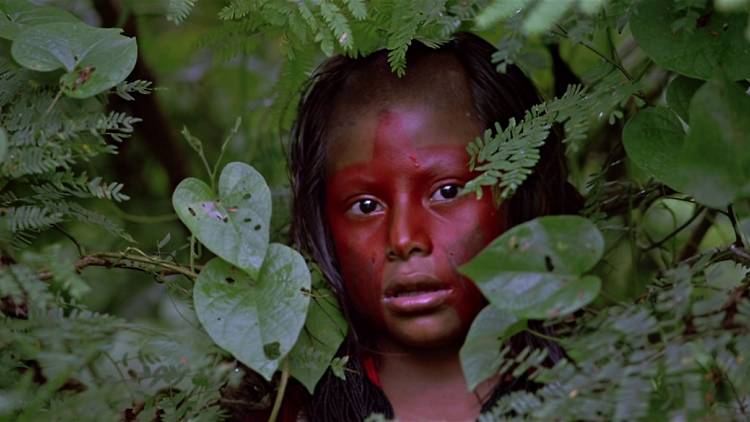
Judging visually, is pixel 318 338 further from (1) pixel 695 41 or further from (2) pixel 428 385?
(1) pixel 695 41

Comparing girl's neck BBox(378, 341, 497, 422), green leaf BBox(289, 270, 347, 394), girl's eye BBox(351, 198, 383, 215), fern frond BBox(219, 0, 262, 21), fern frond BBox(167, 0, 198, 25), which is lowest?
girl's neck BBox(378, 341, 497, 422)

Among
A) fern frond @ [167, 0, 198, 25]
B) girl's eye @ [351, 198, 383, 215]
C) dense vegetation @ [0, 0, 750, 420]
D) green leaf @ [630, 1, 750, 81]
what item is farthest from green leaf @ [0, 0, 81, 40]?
green leaf @ [630, 1, 750, 81]

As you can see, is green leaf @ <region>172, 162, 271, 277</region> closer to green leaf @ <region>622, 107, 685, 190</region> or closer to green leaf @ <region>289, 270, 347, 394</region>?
green leaf @ <region>289, 270, 347, 394</region>

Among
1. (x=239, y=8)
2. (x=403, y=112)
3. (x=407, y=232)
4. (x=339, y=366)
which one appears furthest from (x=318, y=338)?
(x=239, y=8)

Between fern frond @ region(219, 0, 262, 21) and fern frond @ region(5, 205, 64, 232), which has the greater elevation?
fern frond @ region(219, 0, 262, 21)

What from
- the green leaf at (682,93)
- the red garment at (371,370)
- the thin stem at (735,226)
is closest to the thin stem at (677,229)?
the thin stem at (735,226)

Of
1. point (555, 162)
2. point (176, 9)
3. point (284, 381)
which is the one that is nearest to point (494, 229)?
point (555, 162)

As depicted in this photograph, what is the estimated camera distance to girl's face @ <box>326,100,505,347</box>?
3.58 feet

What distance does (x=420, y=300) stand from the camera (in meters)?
1.09

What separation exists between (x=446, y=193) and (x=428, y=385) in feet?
0.71

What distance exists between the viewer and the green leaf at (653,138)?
101 cm

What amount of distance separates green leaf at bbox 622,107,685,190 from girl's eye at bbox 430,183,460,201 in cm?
19

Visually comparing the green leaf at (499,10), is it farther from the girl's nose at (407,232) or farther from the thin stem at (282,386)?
the thin stem at (282,386)

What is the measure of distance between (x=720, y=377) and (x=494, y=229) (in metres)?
0.29
